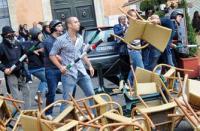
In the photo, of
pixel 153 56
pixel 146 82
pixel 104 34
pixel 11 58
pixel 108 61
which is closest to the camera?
pixel 146 82

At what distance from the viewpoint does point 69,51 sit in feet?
24.5

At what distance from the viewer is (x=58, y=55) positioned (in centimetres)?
756

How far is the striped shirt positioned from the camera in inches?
292

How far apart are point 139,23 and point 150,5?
38.2ft

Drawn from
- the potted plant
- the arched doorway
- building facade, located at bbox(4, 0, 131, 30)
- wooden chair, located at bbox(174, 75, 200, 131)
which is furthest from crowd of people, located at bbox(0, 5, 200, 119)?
the arched doorway

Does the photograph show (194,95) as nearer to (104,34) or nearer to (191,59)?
(191,59)

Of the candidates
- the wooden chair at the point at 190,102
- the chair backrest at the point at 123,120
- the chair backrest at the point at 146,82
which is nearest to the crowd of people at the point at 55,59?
the chair backrest at the point at 146,82

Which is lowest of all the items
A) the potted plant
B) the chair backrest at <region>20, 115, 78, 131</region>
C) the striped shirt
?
the potted plant

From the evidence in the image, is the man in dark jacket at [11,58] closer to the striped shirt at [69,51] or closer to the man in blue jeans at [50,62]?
the man in blue jeans at [50,62]

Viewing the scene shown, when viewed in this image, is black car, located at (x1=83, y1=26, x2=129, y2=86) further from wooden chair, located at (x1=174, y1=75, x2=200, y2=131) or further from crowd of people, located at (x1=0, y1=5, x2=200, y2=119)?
wooden chair, located at (x1=174, y1=75, x2=200, y2=131)

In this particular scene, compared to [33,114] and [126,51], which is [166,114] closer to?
[33,114]

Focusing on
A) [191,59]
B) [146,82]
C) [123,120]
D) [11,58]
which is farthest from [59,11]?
[123,120]

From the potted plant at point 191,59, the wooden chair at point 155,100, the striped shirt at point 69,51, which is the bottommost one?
the potted plant at point 191,59

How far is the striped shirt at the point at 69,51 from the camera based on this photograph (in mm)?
7422
